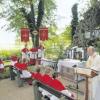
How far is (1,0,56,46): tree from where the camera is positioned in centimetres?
1816

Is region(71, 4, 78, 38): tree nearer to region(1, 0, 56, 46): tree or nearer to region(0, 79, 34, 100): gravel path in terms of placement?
region(1, 0, 56, 46): tree

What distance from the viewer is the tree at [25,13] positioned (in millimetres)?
18156

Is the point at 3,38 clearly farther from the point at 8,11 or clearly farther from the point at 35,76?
the point at 35,76

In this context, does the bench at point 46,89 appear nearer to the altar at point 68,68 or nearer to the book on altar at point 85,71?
the book on altar at point 85,71

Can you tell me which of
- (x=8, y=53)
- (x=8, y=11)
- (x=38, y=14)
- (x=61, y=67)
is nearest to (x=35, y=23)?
(x=38, y=14)

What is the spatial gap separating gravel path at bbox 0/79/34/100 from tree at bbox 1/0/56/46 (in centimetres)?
784

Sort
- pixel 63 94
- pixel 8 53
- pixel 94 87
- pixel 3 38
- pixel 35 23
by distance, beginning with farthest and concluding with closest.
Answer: pixel 3 38 < pixel 8 53 < pixel 35 23 < pixel 94 87 < pixel 63 94

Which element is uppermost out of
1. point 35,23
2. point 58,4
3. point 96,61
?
point 58,4

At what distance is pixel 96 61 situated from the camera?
6.58 m

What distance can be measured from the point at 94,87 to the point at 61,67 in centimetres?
461

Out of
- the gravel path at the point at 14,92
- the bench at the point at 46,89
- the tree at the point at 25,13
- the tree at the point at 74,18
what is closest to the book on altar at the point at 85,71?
the bench at the point at 46,89

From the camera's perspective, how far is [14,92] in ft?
30.2

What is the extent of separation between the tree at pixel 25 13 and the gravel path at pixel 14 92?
7.84 metres

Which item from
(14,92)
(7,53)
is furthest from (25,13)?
(14,92)
